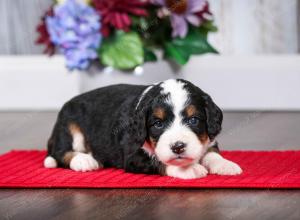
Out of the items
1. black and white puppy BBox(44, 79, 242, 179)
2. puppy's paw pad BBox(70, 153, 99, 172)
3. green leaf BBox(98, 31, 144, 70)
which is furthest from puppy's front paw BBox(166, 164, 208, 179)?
green leaf BBox(98, 31, 144, 70)

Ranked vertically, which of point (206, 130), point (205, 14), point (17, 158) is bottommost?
point (17, 158)

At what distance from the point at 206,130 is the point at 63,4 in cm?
167

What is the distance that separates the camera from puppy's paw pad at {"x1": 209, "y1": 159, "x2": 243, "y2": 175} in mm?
2854

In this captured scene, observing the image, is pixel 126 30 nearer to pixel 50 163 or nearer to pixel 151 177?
pixel 50 163

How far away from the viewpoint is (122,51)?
425 centimetres

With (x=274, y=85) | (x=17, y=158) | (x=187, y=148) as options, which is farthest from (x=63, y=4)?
(x=187, y=148)

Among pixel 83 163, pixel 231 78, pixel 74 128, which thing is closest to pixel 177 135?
pixel 83 163

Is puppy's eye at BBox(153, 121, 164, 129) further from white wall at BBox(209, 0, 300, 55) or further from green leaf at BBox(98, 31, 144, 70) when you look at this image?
white wall at BBox(209, 0, 300, 55)

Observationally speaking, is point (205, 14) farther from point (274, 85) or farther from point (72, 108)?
Result: point (72, 108)

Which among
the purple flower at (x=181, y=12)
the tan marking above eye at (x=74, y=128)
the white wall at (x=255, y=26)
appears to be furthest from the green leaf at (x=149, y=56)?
the tan marking above eye at (x=74, y=128)

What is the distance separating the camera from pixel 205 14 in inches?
172

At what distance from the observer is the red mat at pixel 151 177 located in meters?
2.67

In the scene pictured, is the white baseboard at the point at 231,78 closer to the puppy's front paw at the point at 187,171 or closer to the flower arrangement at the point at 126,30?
the flower arrangement at the point at 126,30

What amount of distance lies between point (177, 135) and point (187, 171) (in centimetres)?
18
